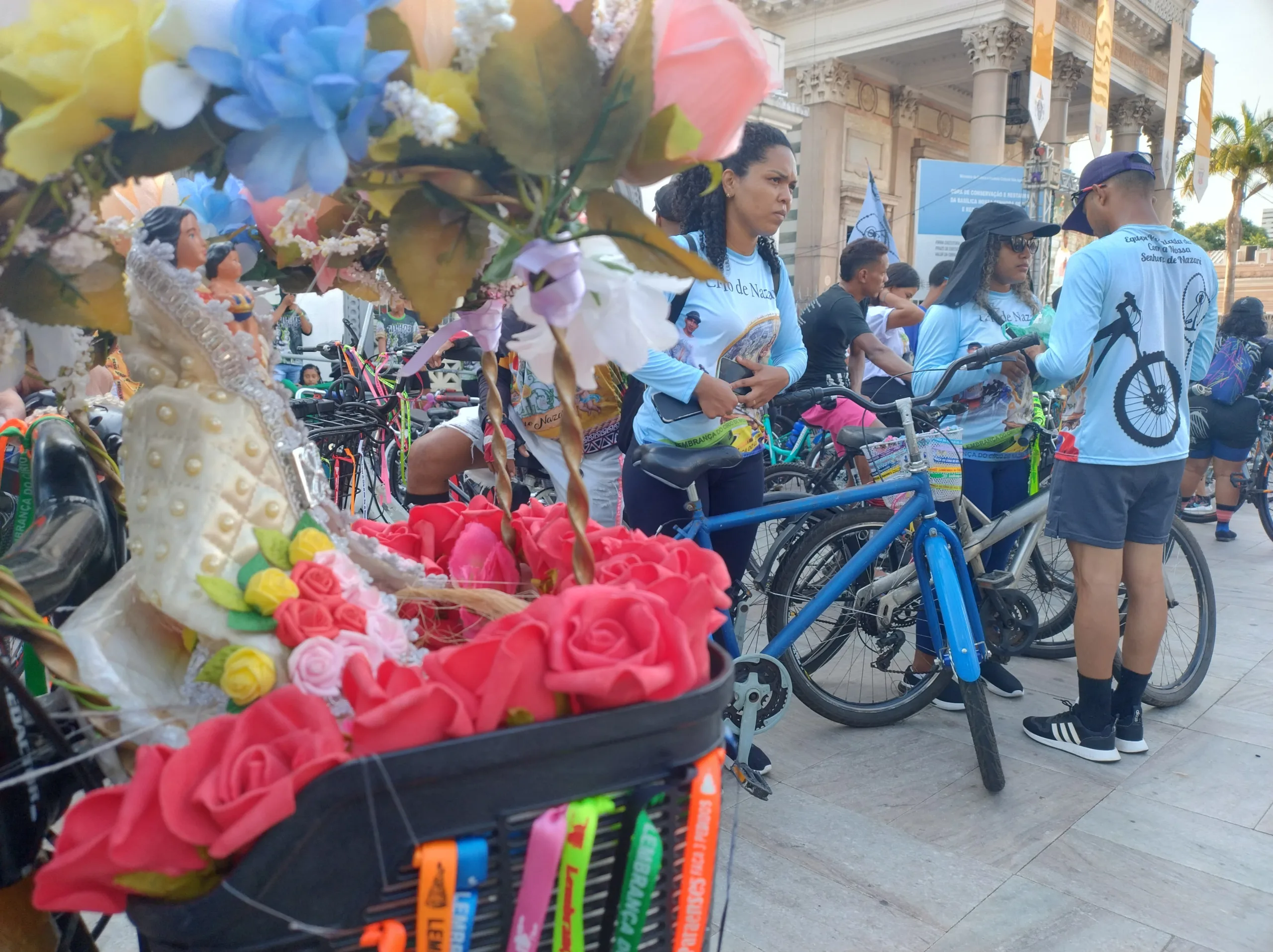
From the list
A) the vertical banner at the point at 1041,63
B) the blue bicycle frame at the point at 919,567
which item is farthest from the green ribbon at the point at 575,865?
the vertical banner at the point at 1041,63

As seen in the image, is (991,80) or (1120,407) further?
(991,80)

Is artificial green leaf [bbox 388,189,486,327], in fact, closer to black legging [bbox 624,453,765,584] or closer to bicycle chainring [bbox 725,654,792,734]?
black legging [bbox 624,453,765,584]

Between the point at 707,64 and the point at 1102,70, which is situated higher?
the point at 1102,70

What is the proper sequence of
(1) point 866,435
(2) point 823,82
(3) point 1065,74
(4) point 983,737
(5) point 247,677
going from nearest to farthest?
(5) point 247,677, (4) point 983,737, (1) point 866,435, (2) point 823,82, (3) point 1065,74

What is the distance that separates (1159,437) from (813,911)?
5.97 ft

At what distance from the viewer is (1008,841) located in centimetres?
250

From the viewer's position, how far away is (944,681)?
325 cm

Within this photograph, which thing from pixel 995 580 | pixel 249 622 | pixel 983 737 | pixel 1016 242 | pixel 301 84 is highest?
pixel 1016 242

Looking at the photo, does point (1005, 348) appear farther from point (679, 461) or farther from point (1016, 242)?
point (679, 461)

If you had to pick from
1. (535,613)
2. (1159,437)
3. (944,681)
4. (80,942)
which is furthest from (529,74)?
(944,681)

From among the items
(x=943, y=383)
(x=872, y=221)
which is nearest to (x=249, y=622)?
(x=943, y=383)

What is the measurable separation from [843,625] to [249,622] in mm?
2580

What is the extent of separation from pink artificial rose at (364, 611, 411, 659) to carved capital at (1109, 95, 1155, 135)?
94.5 ft

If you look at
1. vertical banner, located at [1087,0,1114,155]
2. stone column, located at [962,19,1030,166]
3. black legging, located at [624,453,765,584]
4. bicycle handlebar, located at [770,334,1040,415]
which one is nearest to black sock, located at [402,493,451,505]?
black legging, located at [624,453,765,584]
